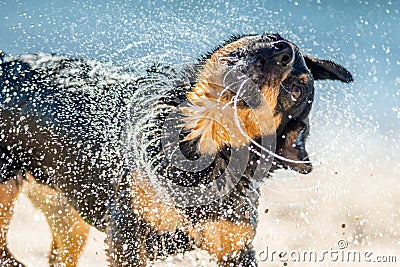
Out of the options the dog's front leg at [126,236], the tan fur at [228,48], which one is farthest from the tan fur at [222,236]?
the tan fur at [228,48]

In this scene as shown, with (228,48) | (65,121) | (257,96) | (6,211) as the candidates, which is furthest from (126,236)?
(6,211)

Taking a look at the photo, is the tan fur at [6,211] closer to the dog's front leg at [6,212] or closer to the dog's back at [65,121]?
the dog's front leg at [6,212]

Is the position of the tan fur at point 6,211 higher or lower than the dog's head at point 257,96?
lower

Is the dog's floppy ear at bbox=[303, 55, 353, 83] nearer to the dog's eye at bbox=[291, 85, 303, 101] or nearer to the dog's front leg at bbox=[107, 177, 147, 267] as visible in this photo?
the dog's eye at bbox=[291, 85, 303, 101]

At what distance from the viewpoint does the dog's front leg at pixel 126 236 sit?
12.2 ft

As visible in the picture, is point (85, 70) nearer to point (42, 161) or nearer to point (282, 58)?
point (42, 161)

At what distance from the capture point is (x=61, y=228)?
5.28m

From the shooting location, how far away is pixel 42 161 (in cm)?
466

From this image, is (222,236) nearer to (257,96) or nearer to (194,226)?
(194,226)

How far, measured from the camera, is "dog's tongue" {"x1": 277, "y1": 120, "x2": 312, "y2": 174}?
375cm

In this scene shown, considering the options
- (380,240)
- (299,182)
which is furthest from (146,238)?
(380,240)

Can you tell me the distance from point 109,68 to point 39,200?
1.58 meters

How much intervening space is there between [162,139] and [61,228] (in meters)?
2.12

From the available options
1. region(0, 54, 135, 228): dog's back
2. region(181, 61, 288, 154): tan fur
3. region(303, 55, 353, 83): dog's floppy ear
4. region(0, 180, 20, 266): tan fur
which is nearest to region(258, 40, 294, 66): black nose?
region(181, 61, 288, 154): tan fur
